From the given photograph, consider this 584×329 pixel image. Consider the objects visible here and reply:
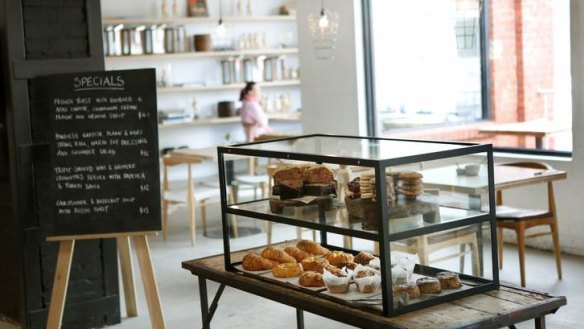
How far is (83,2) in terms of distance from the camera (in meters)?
4.95

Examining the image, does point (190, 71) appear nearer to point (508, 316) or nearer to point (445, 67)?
point (445, 67)

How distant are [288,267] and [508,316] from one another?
96 centimetres

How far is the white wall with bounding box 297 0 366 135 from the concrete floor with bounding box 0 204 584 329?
182 centimetres

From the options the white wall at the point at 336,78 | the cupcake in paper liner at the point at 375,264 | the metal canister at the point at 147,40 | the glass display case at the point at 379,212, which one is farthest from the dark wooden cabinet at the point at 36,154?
the metal canister at the point at 147,40

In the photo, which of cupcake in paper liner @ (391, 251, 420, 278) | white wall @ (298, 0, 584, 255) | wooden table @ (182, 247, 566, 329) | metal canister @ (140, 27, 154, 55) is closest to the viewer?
wooden table @ (182, 247, 566, 329)

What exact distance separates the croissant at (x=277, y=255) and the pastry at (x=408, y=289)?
699 millimetres

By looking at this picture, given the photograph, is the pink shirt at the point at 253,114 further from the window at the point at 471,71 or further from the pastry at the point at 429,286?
the pastry at the point at 429,286

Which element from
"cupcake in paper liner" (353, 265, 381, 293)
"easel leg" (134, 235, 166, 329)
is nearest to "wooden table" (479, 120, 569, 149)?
"easel leg" (134, 235, 166, 329)

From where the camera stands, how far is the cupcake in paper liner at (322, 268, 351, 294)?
320 centimetres

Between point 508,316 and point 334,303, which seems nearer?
point 508,316

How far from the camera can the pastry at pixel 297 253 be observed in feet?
12.1

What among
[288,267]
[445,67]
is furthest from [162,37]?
[288,267]

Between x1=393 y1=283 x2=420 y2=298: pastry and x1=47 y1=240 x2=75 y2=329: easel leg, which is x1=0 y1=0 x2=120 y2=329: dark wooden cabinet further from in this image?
x1=393 y1=283 x2=420 y2=298: pastry

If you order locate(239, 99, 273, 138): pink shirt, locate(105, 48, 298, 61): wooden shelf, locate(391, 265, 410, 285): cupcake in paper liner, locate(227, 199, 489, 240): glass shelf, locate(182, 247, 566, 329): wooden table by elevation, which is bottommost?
locate(182, 247, 566, 329): wooden table
